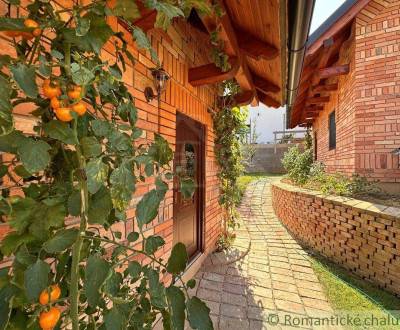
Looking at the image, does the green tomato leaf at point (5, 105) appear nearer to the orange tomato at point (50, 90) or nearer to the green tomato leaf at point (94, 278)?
the orange tomato at point (50, 90)

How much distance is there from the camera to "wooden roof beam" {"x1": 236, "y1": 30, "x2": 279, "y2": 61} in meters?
Result: 2.65

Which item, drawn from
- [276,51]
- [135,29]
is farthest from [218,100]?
[135,29]

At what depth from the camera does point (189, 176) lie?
3.43m

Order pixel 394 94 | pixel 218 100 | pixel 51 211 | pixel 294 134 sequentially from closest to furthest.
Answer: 1. pixel 51 211
2. pixel 218 100
3. pixel 394 94
4. pixel 294 134

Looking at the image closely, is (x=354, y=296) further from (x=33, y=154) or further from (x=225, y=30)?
(x=33, y=154)

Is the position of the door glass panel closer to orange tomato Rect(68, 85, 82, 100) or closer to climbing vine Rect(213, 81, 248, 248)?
climbing vine Rect(213, 81, 248, 248)

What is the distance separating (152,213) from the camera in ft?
2.29

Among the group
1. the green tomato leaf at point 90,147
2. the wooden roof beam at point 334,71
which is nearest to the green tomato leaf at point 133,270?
the green tomato leaf at point 90,147

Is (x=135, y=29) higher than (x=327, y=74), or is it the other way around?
(x=327, y=74)

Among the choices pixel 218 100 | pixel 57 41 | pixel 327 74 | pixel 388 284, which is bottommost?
pixel 388 284

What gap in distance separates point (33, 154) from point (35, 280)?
28cm

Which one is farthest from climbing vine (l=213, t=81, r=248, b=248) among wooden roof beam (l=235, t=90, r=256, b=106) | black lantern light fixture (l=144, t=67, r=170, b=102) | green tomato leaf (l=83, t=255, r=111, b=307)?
green tomato leaf (l=83, t=255, r=111, b=307)

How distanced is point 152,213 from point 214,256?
3.58 m

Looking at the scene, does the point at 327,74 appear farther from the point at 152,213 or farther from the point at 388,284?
the point at 152,213
